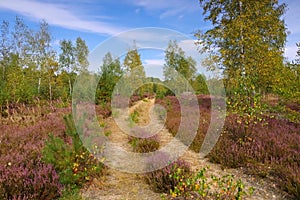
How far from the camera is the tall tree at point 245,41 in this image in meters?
11.1

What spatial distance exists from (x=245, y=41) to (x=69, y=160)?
10632 millimetres

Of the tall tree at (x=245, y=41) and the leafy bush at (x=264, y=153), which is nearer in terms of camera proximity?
the leafy bush at (x=264, y=153)

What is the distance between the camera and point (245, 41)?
1101 centimetres

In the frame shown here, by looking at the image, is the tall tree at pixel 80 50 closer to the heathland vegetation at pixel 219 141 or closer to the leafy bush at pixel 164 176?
the heathland vegetation at pixel 219 141

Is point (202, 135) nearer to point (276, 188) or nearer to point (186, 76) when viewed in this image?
point (276, 188)

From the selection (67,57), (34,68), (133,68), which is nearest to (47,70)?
(34,68)

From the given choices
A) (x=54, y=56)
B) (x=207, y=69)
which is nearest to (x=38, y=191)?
(x=207, y=69)

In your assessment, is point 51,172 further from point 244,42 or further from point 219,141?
point 244,42

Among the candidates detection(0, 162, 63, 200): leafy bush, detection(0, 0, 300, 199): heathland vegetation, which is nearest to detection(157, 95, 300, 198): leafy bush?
detection(0, 0, 300, 199): heathland vegetation

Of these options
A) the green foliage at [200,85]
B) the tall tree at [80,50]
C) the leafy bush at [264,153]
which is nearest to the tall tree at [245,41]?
the leafy bush at [264,153]

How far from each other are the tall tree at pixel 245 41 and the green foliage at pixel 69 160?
28.7ft

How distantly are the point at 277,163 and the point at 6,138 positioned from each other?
258 inches

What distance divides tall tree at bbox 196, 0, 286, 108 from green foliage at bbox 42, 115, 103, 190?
28.7ft

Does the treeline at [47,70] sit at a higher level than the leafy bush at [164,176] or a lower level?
higher
